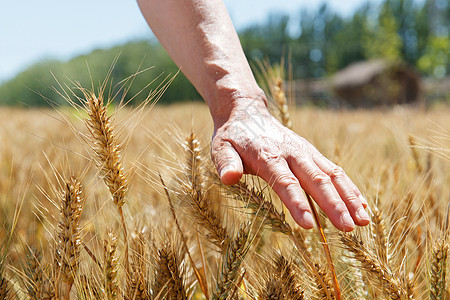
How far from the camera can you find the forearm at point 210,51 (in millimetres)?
814

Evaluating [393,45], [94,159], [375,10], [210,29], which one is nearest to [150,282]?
[94,159]

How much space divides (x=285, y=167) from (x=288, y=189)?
0.16ft

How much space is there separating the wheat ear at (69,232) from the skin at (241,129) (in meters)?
0.29

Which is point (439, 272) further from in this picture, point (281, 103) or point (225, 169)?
point (281, 103)

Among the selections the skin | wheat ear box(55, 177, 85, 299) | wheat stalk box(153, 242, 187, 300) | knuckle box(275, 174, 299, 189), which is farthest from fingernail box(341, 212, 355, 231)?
wheat ear box(55, 177, 85, 299)

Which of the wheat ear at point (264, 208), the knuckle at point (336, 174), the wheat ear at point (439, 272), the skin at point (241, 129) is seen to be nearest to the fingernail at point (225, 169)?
the skin at point (241, 129)

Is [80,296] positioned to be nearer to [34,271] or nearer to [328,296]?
[34,271]

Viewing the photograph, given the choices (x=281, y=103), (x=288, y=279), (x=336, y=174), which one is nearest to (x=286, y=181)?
(x=336, y=174)

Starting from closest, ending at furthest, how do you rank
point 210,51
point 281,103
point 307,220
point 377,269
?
point 307,220, point 377,269, point 210,51, point 281,103

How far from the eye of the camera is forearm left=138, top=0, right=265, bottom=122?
0.81 metres

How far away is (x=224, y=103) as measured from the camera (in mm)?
809

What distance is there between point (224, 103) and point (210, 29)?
0.19m

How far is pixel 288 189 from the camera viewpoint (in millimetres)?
666

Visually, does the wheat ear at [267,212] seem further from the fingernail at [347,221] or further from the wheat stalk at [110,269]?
the wheat stalk at [110,269]
